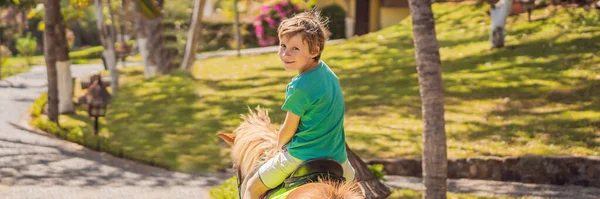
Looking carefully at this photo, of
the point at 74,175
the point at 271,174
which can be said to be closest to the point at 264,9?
the point at 74,175

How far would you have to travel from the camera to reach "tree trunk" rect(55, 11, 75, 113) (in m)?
21.1

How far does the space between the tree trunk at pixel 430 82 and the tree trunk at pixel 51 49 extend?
11.2 m

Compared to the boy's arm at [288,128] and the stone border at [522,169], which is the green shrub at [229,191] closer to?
the stone border at [522,169]

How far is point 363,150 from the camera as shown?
1628cm

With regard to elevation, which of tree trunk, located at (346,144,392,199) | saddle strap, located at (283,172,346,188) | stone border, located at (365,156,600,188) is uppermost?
saddle strap, located at (283,172,346,188)

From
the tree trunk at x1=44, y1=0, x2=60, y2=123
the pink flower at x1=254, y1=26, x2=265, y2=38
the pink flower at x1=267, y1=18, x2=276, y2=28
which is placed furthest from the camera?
the pink flower at x1=254, y1=26, x2=265, y2=38

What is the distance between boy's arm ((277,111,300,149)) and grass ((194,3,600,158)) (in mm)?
9695

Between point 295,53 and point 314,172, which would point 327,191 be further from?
point 295,53

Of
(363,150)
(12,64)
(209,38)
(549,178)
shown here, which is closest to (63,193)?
(363,150)

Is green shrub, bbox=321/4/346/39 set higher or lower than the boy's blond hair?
lower

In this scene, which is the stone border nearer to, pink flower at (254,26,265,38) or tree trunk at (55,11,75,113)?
tree trunk at (55,11,75,113)

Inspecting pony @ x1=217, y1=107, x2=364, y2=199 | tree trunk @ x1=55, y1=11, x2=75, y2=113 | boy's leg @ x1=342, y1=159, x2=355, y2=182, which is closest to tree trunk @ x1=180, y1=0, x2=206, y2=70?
tree trunk @ x1=55, y1=11, x2=75, y2=113

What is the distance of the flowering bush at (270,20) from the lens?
44812 mm

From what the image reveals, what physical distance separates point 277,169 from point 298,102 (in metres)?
0.42
